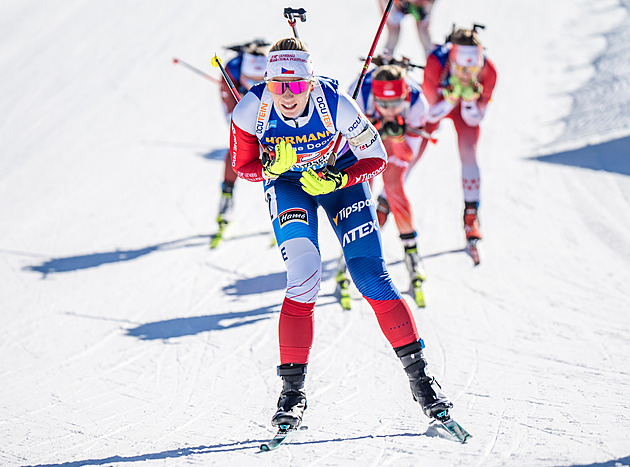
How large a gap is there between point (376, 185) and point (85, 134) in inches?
191

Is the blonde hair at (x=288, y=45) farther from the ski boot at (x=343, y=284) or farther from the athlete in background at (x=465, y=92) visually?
the athlete in background at (x=465, y=92)

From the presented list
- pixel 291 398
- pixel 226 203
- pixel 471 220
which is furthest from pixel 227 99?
pixel 291 398

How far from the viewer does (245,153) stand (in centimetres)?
512

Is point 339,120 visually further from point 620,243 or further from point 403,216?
point 620,243

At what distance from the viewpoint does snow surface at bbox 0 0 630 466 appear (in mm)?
5039

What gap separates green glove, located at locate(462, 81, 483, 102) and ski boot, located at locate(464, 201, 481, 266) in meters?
1.16

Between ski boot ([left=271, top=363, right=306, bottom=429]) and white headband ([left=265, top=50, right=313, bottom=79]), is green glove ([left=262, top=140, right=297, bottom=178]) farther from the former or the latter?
ski boot ([left=271, top=363, right=306, bottom=429])

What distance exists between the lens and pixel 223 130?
12742 mm

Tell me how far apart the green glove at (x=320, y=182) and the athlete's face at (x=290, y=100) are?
394 mm

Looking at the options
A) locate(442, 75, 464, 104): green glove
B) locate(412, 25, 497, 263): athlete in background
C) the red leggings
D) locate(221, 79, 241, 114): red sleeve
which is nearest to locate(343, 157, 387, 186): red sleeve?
the red leggings

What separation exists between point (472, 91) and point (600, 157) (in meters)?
3.38

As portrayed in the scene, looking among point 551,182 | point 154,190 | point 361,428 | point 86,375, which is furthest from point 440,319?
point 154,190

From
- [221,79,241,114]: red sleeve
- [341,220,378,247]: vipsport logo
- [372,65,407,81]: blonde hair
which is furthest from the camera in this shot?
[221,79,241,114]: red sleeve

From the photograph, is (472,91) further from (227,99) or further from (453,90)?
(227,99)
